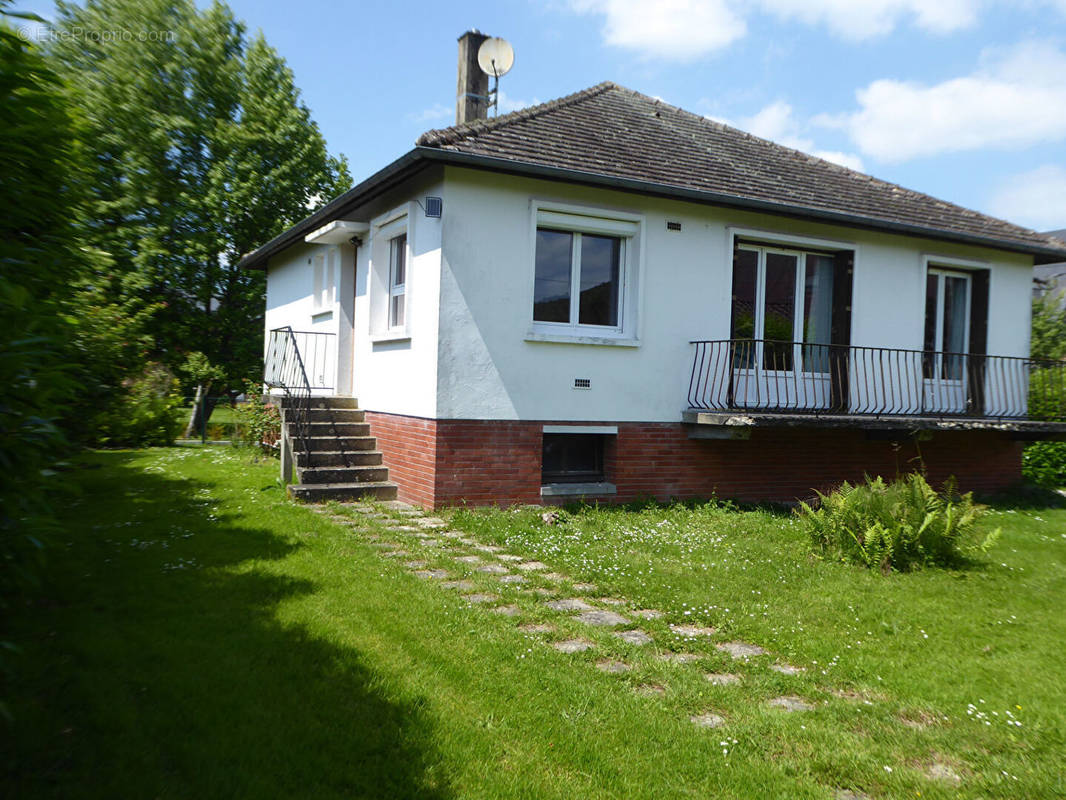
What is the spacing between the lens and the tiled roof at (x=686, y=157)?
9.31 meters

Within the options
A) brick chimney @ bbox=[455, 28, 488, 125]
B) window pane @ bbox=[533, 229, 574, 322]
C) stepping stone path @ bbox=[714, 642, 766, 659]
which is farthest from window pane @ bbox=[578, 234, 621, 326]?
stepping stone path @ bbox=[714, 642, 766, 659]

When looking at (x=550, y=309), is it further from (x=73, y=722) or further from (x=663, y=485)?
(x=73, y=722)

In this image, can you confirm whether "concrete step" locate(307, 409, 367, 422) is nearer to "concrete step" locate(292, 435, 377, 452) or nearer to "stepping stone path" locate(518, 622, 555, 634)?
"concrete step" locate(292, 435, 377, 452)

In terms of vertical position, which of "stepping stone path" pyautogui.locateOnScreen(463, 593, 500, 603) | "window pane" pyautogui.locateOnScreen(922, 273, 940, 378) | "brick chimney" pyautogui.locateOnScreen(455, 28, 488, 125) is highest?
"brick chimney" pyautogui.locateOnScreen(455, 28, 488, 125)

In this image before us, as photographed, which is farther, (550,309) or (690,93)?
(690,93)

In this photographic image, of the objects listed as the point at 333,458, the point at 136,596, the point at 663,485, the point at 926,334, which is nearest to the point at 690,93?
the point at 926,334

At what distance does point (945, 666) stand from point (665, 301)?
20.6 ft

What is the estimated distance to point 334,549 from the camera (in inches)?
259

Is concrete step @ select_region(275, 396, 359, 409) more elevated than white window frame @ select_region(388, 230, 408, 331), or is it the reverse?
white window frame @ select_region(388, 230, 408, 331)

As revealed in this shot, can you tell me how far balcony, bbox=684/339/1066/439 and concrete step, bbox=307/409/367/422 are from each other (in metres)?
4.89

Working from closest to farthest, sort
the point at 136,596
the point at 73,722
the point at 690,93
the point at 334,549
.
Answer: the point at 73,722 < the point at 136,596 < the point at 334,549 < the point at 690,93

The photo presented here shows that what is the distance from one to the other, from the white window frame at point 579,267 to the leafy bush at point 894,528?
11.4 ft

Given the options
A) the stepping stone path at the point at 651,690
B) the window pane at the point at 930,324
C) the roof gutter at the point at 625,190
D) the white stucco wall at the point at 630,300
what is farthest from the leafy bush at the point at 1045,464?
the stepping stone path at the point at 651,690

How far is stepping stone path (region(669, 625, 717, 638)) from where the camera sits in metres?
4.91
